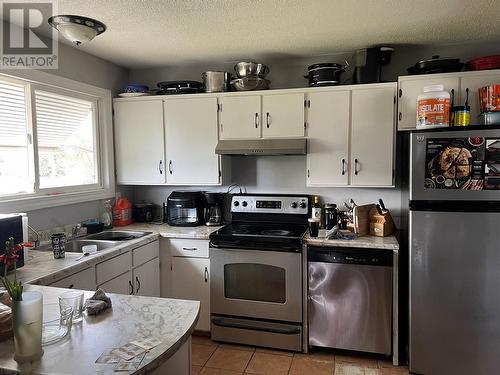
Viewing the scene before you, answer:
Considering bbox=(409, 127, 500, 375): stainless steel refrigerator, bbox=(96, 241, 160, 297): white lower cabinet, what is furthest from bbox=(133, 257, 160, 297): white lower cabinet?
bbox=(409, 127, 500, 375): stainless steel refrigerator

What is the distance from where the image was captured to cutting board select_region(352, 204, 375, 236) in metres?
2.75

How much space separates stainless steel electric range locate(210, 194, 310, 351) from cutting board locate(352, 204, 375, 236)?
16.5 inches

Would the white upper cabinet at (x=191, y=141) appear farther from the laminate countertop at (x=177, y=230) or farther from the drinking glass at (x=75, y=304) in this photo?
the drinking glass at (x=75, y=304)

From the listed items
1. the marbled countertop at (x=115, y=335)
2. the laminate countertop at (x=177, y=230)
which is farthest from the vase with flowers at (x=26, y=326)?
the laminate countertop at (x=177, y=230)

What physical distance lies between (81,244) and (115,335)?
5.73ft

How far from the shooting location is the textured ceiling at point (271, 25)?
82.4 inches

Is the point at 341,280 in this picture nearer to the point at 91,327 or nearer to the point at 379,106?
the point at 379,106

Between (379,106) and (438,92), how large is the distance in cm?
46

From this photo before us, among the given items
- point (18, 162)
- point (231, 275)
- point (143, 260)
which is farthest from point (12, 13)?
point (231, 275)

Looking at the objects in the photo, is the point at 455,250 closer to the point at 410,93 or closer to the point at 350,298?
the point at 350,298

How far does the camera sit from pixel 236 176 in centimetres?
342

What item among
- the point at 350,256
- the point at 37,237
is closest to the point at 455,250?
→ the point at 350,256

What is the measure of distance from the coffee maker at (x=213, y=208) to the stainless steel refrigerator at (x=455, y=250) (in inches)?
64.7

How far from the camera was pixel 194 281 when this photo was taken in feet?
9.78
